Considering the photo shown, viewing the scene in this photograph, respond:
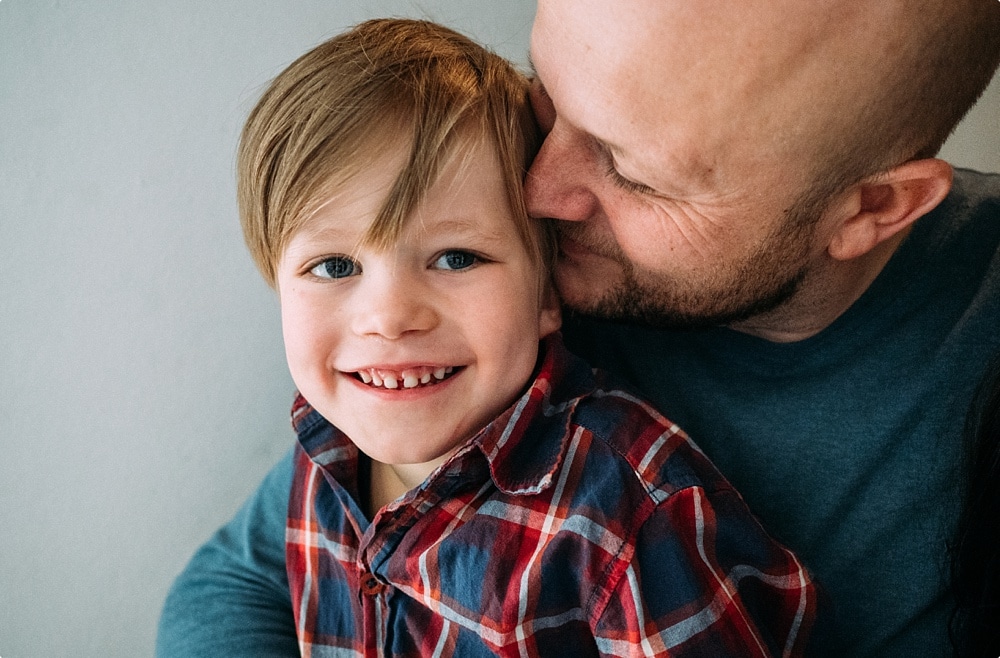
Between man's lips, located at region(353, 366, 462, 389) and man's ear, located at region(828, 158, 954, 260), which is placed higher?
man's ear, located at region(828, 158, 954, 260)

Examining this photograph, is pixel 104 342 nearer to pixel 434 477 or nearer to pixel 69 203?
pixel 69 203

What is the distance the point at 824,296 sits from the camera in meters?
1.14

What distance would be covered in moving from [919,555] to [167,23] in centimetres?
122

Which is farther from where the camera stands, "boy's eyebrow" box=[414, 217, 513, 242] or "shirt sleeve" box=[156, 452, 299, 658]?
"shirt sleeve" box=[156, 452, 299, 658]

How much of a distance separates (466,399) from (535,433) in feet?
0.35

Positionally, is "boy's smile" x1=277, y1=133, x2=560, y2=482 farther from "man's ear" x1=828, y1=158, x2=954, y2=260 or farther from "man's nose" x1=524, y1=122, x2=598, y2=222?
"man's ear" x1=828, y1=158, x2=954, y2=260

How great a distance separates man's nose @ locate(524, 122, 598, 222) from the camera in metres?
1.01

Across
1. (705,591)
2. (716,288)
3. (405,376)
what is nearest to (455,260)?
(405,376)

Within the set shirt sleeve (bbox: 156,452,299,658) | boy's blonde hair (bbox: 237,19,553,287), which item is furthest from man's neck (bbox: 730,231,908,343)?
shirt sleeve (bbox: 156,452,299,658)

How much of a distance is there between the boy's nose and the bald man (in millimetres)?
187

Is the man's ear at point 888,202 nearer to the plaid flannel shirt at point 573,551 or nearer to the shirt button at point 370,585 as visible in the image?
the plaid flannel shirt at point 573,551

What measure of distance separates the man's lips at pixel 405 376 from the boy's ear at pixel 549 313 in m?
0.14

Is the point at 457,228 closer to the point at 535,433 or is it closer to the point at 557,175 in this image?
the point at 557,175

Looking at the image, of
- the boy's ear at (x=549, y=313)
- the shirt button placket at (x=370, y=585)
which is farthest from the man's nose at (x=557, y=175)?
the shirt button placket at (x=370, y=585)
